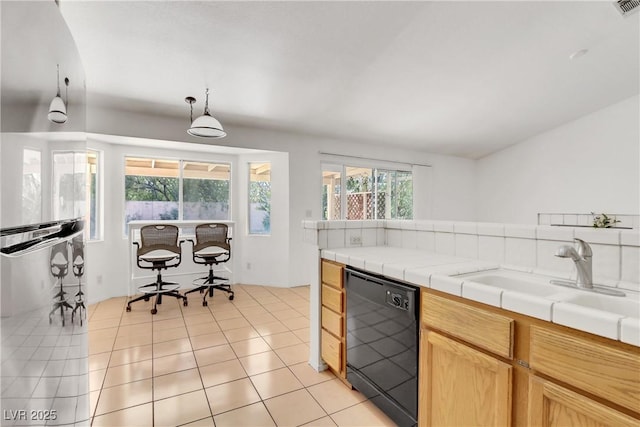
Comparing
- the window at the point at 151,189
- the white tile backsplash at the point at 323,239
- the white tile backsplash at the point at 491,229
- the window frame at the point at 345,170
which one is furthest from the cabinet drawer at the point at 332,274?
the window at the point at 151,189

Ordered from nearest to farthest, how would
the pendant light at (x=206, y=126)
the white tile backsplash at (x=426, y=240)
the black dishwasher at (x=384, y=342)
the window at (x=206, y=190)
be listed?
1. the black dishwasher at (x=384, y=342)
2. the white tile backsplash at (x=426, y=240)
3. the pendant light at (x=206, y=126)
4. the window at (x=206, y=190)

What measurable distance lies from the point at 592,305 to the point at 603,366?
0.43 meters

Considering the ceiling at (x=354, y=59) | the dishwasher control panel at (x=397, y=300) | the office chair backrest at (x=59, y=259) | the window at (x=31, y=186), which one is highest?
the ceiling at (x=354, y=59)

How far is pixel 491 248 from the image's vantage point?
5.55ft

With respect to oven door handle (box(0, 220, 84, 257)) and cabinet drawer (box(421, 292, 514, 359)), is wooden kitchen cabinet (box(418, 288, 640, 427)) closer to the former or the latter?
cabinet drawer (box(421, 292, 514, 359))

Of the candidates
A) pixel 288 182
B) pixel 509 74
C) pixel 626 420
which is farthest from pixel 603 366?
pixel 288 182

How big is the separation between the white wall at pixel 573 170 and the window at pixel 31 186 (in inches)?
245

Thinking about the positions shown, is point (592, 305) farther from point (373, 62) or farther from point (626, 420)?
point (373, 62)

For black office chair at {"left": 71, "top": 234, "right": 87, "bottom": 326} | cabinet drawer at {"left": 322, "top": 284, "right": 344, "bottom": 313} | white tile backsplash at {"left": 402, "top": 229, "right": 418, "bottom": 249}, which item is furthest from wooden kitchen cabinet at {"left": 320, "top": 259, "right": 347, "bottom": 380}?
black office chair at {"left": 71, "top": 234, "right": 87, "bottom": 326}

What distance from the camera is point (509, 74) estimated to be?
338cm

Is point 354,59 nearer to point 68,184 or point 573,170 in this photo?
point 68,184

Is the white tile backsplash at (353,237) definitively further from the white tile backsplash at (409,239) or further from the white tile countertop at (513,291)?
the white tile backsplash at (409,239)

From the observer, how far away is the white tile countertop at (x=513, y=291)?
81cm

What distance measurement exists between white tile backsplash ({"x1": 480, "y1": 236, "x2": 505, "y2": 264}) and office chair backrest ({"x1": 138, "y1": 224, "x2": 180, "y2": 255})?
333 cm
